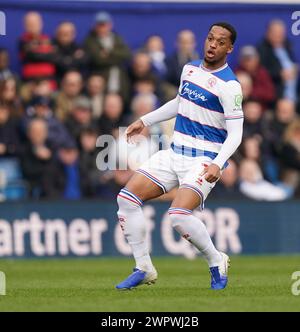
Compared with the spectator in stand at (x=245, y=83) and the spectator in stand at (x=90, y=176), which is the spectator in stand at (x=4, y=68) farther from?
the spectator in stand at (x=245, y=83)

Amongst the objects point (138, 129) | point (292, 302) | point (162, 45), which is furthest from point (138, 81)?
point (292, 302)

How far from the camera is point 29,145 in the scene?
18.9m

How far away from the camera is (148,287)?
12.0 meters

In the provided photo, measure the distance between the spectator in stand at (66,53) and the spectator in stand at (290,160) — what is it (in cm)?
380

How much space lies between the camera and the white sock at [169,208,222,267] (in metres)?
11.2

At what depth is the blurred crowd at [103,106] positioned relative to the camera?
18.9m

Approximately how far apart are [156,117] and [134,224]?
4.03 ft

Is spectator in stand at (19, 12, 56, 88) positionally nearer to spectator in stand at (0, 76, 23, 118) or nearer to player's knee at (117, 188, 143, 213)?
spectator in stand at (0, 76, 23, 118)

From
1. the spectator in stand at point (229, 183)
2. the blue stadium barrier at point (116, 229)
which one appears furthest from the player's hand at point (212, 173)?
the spectator in stand at point (229, 183)

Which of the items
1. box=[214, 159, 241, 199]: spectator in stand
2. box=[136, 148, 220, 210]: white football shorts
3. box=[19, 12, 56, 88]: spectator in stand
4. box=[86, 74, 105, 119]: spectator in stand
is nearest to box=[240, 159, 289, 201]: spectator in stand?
box=[214, 159, 241, 199]: spectator in stand

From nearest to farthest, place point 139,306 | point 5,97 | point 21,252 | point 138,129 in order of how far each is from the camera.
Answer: point 139,306, point 138,129, point 21,252, point 5,97

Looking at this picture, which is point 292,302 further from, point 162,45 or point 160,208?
point 162,45

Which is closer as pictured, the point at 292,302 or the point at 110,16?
the point at 292,302

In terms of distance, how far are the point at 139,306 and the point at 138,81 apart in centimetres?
1088
